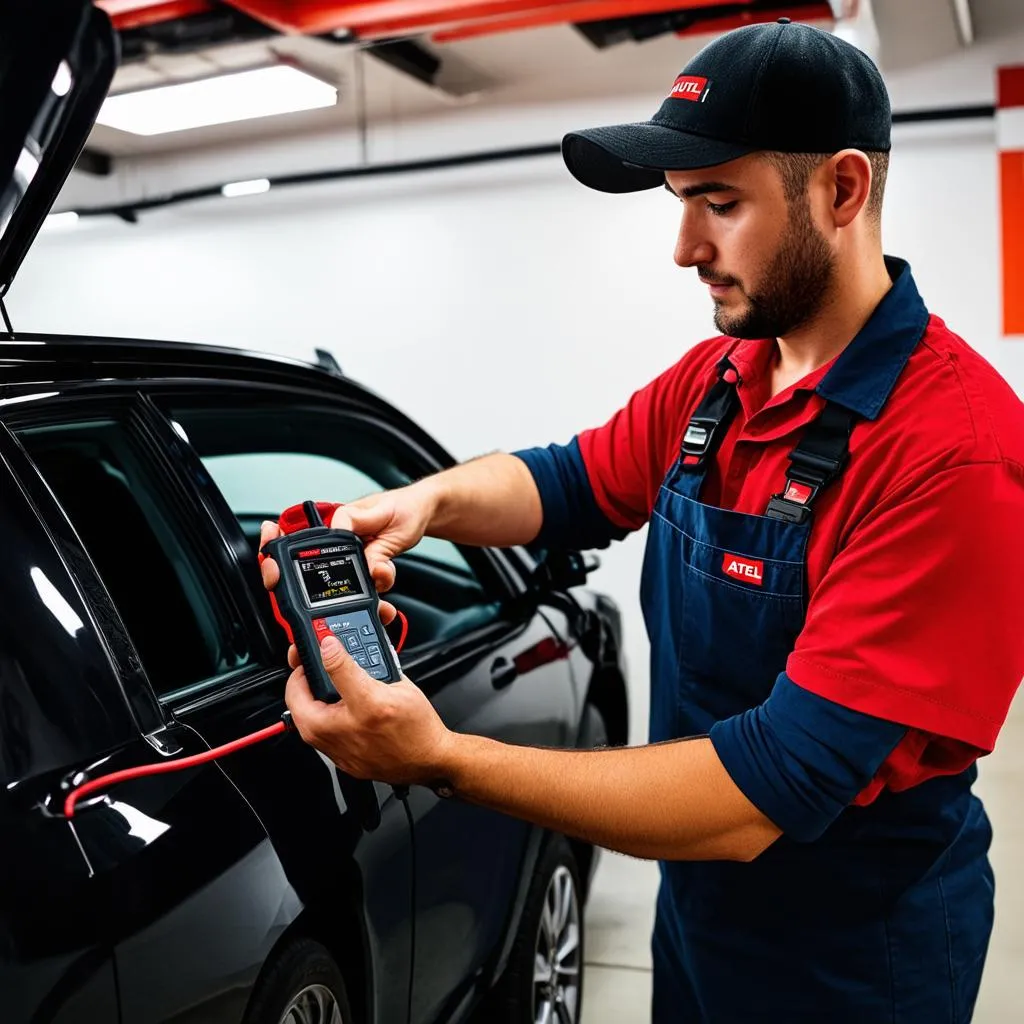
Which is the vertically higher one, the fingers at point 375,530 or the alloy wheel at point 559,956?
the fingers at point 375,530

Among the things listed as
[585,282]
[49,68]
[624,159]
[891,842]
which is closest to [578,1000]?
[891,842]

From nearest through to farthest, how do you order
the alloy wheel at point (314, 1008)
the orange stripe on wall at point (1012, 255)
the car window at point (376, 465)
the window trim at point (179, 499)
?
the alloy wheel at point (314, 1008) < the window trim at point (179, 499) < the car window at point (376, 465) < the orange stripe on wall at point (1012, 255)

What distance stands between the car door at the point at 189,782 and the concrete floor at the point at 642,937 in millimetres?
1176

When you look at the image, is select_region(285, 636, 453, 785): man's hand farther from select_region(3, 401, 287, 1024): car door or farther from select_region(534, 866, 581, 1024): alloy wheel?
select_region(534, 866, 581, 1024): alloy wheel

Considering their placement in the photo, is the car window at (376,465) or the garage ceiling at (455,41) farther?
the garage ceiling at (455,41)

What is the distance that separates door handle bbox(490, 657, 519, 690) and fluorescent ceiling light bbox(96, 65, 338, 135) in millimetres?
4509

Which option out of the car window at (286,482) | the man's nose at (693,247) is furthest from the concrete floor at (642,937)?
the man's nose at (693,247)

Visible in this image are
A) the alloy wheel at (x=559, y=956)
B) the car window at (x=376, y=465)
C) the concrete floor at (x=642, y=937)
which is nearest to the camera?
the car window at (x=376, y=465)

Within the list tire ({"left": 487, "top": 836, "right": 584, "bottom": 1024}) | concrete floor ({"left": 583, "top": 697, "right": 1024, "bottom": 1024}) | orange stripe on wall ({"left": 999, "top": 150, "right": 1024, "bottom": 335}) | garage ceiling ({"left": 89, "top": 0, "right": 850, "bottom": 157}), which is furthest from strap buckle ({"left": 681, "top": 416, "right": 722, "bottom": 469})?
orange stripe on wall ({"left": 999, "top": 150, "right": 1024, "bottom": 335})

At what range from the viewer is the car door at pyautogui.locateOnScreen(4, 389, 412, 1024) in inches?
45.9

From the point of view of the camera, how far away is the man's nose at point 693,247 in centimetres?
129

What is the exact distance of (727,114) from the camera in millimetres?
1218

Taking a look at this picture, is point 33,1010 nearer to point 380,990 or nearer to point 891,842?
point 380,990

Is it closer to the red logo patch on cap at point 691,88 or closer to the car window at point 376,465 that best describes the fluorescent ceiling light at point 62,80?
the car window at point 376,465
